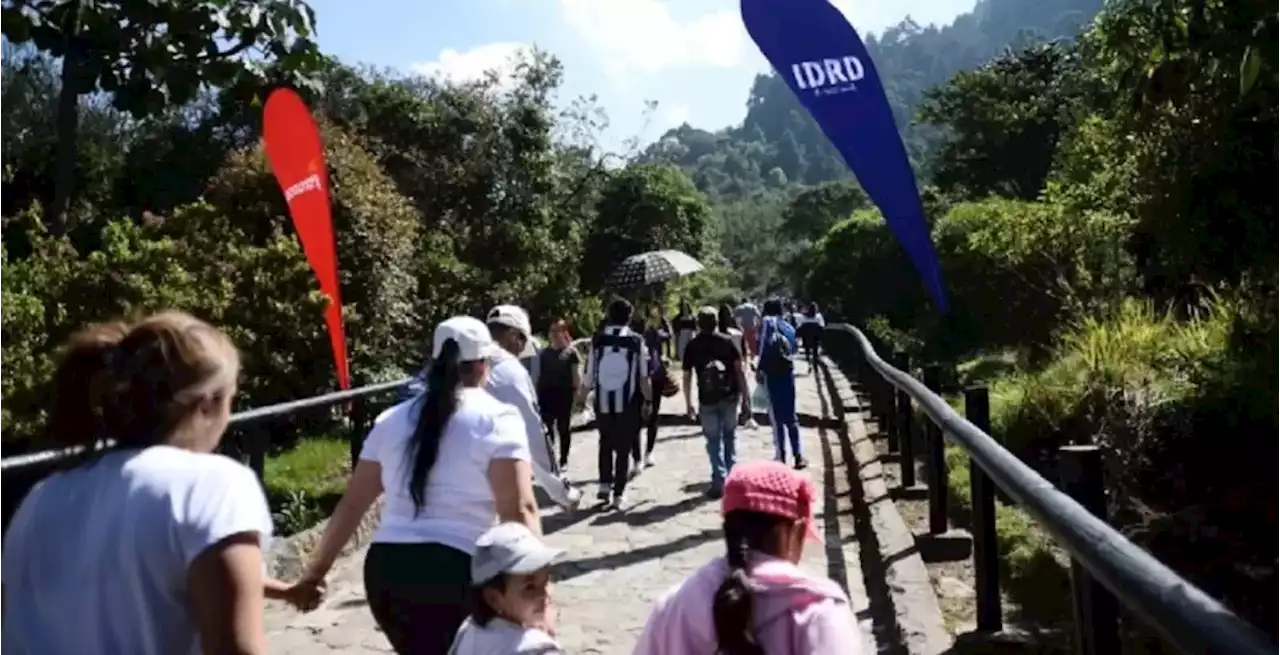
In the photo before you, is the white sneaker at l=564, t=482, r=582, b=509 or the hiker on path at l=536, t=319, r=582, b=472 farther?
the hiker on path at l=536, t=319, r=582, b=472

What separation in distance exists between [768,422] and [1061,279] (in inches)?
255

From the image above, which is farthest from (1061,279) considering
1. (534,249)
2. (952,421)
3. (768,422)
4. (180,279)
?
(952,421)

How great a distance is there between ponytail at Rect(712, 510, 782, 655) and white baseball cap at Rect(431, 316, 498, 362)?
4.58ft

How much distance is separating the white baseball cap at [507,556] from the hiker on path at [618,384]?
6865 millimetres

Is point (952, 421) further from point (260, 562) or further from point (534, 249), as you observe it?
point (534, 249)

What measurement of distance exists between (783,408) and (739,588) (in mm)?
8640

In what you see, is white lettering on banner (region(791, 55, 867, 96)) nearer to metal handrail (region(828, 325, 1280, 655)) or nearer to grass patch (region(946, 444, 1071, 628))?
grass patch (region(946, 444, 1071, 628))

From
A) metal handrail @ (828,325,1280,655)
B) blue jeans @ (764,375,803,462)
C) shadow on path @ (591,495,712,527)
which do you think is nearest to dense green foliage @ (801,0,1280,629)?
metal handrail @ (828,325,1280,655)

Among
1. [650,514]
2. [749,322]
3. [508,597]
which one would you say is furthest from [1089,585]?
[749,322]

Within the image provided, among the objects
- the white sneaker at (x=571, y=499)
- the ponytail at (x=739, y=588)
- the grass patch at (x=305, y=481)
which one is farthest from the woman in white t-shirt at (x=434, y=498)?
the grass patch at (x=305, y=481)

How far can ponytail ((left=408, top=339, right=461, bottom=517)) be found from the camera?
3.98m

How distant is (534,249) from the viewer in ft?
89.1

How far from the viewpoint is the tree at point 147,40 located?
3514mm

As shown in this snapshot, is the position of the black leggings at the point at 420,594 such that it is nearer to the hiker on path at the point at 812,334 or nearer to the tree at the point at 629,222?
the hiker on path at the point at 812,334
